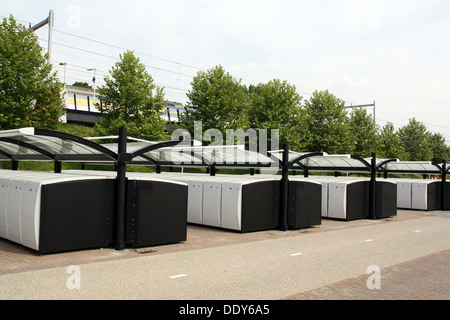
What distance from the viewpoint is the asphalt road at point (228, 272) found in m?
6.55

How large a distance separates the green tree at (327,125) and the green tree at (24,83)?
72.3 ft

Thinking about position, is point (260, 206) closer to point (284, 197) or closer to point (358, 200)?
point (284, 197)

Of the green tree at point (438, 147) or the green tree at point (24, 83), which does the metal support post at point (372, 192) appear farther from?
the green tree at point (438, 147)

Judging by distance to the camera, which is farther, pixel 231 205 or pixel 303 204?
pixel 303 204

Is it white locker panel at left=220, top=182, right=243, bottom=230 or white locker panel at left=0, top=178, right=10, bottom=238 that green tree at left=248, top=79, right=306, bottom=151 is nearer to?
white locker panel at left=220, top=182, right=243, bottom=230

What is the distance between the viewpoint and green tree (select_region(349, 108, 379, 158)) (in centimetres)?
4319

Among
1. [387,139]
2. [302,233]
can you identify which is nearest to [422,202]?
[302,233]

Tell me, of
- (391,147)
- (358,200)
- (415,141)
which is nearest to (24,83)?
(358,200)

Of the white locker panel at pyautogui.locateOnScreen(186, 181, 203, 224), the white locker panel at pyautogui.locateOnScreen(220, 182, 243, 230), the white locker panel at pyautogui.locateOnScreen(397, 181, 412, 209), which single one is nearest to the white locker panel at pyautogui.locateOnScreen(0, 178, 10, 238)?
the white locker panel at pyautogui.locateOnScreen(186, 181, 203, 224)

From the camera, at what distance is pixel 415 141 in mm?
55375

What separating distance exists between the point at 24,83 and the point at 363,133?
110 feet

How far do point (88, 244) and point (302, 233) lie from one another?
7.29 metres

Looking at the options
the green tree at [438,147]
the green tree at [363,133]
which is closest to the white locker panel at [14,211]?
the green tree at [363,133]
